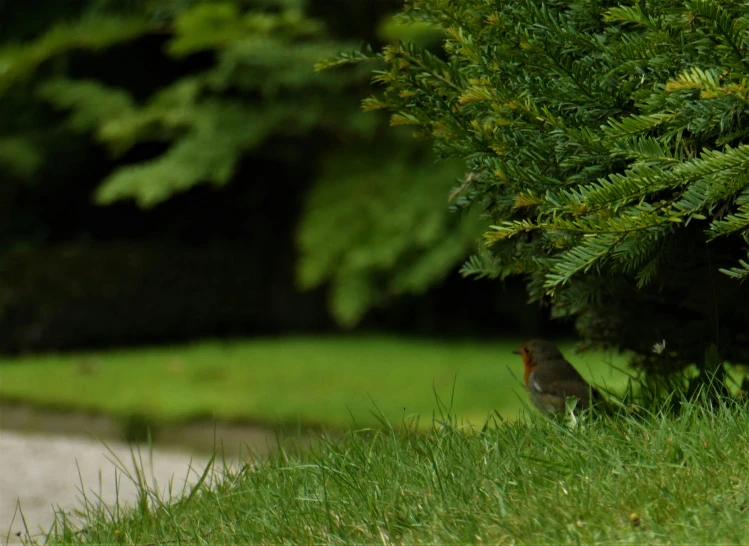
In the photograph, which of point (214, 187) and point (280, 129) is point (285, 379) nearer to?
point (280, 129)

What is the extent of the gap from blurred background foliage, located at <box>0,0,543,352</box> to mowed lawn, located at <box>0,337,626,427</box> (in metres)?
0.57

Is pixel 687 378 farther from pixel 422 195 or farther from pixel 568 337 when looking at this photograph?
pixel 568 337

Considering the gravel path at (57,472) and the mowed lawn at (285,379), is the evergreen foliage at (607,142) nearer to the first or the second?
the mowed lawn at (285,379)

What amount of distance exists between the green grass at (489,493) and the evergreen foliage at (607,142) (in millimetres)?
520

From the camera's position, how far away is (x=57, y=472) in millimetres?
6191

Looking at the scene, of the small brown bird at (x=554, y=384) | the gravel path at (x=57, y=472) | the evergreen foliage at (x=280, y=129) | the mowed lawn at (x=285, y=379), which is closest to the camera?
the small brown bird at (x=554, y=384)

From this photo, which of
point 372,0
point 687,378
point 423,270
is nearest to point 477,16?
point 687,378

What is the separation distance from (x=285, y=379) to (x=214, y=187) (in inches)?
167

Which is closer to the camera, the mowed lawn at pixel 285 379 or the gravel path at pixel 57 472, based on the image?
the gravel path at pixel 57 472

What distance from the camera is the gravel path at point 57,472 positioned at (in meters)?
5.44

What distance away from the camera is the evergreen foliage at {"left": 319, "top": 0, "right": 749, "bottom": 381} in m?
2.48

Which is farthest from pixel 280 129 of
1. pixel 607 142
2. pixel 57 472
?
pixel 607 142

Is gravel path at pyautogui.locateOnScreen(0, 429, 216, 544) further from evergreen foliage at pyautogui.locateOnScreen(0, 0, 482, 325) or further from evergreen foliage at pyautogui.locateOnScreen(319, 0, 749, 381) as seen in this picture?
evergreen foliage at pyautogui.locateOnScreen(319, 0, 749, 381)

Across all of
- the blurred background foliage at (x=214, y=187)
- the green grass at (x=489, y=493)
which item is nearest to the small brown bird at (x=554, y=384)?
the green grass at (x=489, y=493)
